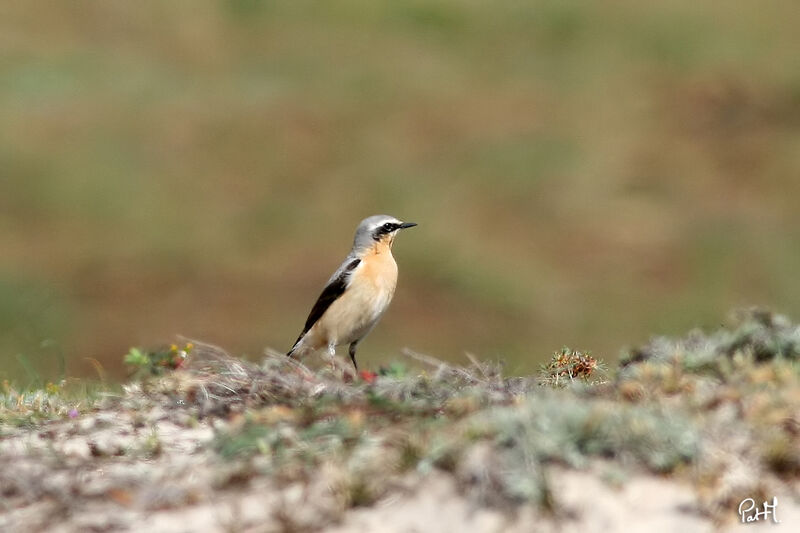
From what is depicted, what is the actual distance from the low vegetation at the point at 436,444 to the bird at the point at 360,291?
2985mm

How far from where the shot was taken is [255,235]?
1939 cm

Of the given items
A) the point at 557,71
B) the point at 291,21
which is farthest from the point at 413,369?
the point at 291,21

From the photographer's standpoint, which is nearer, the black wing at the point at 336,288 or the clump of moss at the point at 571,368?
the clump of moss at the point at 571,368

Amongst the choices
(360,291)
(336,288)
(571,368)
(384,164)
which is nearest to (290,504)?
(571,368)

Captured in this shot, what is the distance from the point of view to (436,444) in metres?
5.14

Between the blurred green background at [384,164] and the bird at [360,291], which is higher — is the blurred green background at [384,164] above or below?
above

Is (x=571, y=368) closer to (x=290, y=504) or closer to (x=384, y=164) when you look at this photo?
(x=290, y=504)

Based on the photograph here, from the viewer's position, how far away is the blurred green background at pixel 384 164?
55.8ft

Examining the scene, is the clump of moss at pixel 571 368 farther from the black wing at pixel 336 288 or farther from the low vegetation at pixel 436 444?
the black wing at pixel 336 288

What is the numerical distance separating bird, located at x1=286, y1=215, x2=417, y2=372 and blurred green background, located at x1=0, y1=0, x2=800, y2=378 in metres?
3.50

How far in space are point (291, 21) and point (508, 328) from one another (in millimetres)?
12534

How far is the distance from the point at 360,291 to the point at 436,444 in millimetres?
4439

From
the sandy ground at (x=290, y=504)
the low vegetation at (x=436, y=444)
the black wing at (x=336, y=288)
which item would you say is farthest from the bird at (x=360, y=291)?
the sandy ground at (x=290, y=504)

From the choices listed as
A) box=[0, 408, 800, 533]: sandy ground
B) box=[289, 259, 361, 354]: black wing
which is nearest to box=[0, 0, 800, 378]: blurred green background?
box=[289, 259, 361, 354]: black wing
